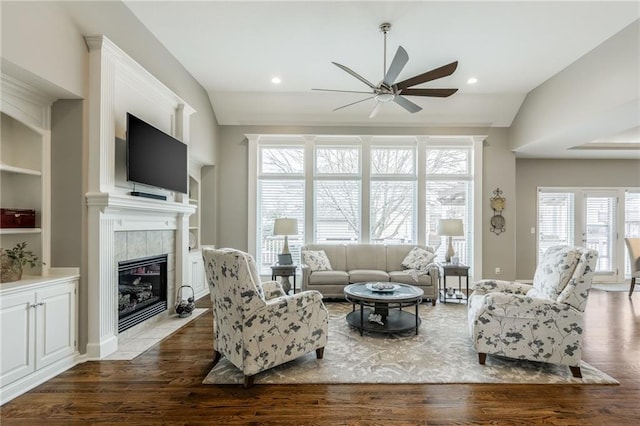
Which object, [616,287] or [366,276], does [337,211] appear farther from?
[616,287]

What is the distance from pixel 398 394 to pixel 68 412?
2.37 meters

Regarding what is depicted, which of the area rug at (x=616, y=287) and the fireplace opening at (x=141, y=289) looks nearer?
the fireplace opening at (x=141, y=289)

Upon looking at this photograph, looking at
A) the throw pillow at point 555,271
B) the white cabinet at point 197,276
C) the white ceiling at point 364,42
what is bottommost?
the white cabinet at point 197,276

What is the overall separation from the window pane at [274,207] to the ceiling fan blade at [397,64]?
3.17m

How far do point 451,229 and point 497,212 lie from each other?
5.20ft

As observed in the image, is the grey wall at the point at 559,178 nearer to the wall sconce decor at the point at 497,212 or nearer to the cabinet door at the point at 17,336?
the wall sconce decor at the point at 497,212

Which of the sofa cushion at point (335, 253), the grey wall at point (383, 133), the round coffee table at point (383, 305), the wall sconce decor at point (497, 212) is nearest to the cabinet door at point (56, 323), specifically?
the round coffee table at point (383, 305)

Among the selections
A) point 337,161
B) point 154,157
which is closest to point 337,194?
point 337,161

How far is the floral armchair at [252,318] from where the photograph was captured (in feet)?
8.04

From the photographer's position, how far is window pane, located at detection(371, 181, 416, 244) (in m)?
6.10

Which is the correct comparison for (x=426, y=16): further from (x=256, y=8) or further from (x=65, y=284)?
(x=65, y=284)

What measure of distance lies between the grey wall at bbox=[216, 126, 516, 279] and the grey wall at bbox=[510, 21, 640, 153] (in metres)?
0.56

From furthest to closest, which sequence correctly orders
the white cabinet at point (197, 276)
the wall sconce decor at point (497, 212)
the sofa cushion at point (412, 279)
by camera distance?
the wall sconce decor at point (497, 212), the white cabinet at point (197, 276), the sofa cushion at point (412, 279)

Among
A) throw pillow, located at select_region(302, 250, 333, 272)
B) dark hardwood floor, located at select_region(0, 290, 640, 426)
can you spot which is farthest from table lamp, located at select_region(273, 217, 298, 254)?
dark hardwood floor, located at select_region(0, 290, 640, 426)
